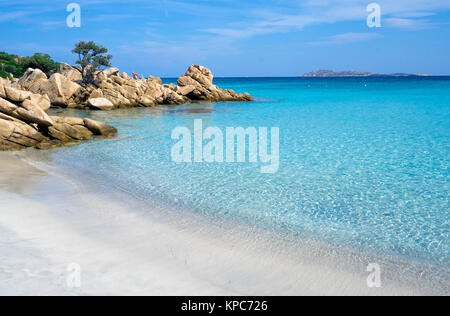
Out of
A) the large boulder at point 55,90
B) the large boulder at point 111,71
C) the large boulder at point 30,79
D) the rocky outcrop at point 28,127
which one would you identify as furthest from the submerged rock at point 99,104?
the rocky outcrop at point 28,127

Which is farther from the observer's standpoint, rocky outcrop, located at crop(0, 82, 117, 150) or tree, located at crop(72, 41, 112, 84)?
tree, located at crop(72, 41, 112, 84)

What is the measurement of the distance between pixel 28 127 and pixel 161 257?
580 inches

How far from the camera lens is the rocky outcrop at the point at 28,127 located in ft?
56.6

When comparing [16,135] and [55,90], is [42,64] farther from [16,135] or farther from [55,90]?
[16,135]

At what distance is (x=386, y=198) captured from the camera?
1048 centimetres

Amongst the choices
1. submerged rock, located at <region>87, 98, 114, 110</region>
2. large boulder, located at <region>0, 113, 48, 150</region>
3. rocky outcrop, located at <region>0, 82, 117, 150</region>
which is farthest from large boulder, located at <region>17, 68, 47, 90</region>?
large boulder, located at <region>0, 113, 48, 150</region>

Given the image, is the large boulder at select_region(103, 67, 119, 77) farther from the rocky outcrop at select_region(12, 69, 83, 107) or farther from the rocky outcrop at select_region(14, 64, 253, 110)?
the rocky outcrop at select_region(12, 69, 83, 107)

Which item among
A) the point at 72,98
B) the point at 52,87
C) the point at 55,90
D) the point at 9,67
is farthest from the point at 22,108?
the point at 9,67

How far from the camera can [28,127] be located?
18203 mm

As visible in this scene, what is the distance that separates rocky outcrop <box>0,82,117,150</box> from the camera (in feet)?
56.6

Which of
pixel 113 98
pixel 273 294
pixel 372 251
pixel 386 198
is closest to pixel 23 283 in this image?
pixel 273 294

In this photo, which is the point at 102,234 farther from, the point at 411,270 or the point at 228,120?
the point at 228,120

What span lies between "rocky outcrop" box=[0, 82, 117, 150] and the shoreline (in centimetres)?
874
